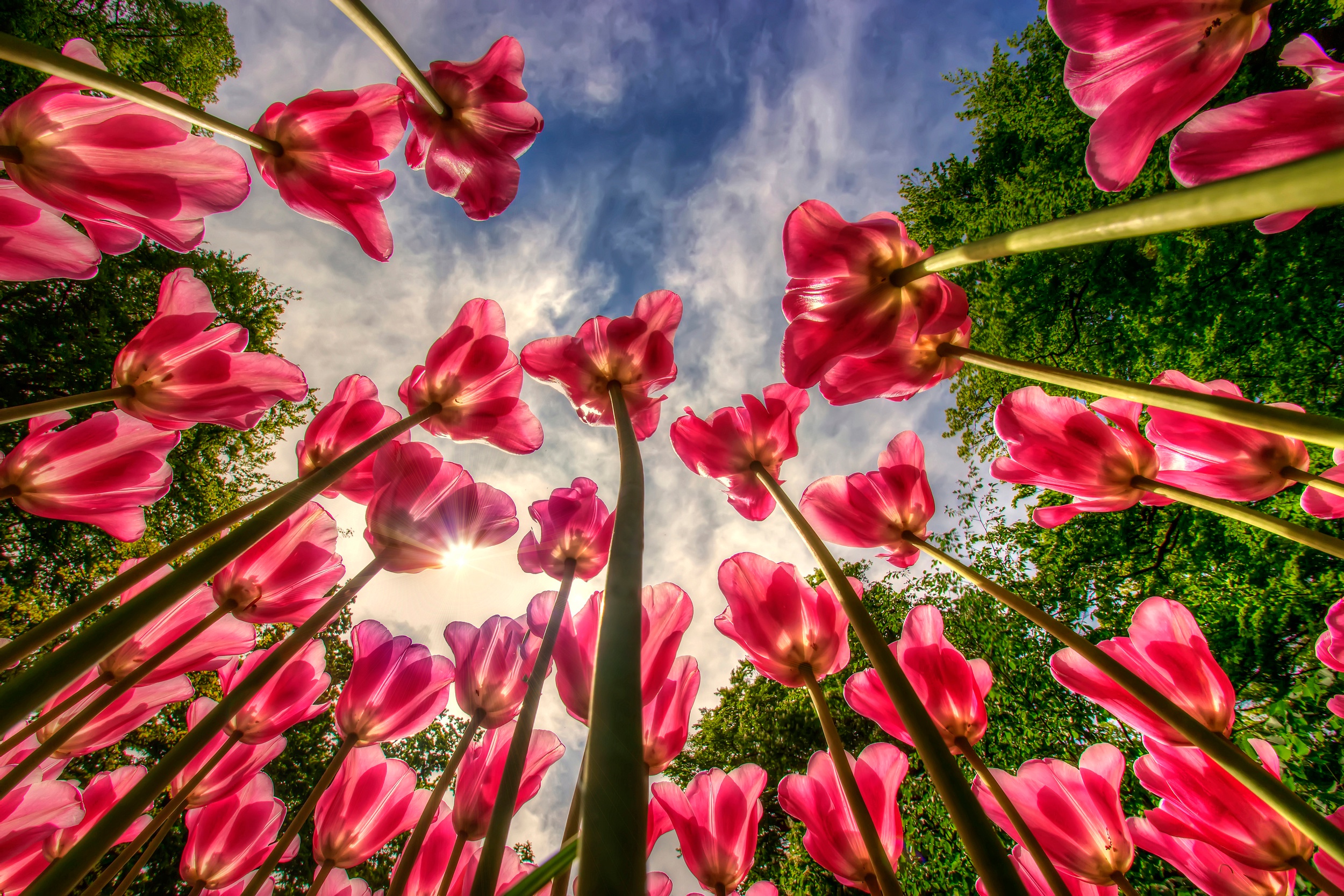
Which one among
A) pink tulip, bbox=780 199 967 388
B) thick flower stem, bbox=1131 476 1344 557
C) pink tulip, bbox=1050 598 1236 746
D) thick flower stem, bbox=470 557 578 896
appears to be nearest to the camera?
thick flower stem, bbox=470 557 578 896

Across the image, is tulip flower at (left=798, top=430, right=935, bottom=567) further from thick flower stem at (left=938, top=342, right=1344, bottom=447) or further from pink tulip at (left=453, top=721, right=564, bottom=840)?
pink tulip at (left=453, top=721, right=564, bottom=840)

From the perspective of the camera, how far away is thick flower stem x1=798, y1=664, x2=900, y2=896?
1.30ft

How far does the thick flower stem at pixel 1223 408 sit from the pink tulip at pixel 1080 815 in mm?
562

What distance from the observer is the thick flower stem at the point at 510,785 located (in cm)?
34

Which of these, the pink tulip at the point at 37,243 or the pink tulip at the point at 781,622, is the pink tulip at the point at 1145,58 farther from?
the pink tulip at the point at 37,243

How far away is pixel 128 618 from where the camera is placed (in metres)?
0.28

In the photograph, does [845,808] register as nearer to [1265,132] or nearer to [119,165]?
[1265,132]

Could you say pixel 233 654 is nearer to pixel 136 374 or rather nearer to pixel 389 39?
pixel 136 374

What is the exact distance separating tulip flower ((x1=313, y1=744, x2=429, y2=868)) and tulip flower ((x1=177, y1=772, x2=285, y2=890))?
7 cm

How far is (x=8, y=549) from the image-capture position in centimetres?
570

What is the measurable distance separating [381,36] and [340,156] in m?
0.24

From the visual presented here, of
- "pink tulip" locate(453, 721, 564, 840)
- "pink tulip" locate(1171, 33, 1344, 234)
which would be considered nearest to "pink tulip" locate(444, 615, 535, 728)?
"pink tulip" locate(453, 721, 564, 840)

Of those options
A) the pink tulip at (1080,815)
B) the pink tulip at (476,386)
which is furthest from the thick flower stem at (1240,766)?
the pink tulip at (476,386)

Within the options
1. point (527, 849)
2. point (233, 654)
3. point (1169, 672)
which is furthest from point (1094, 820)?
point (527, 849)
